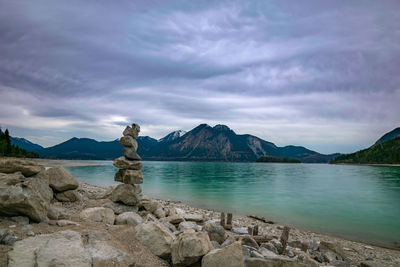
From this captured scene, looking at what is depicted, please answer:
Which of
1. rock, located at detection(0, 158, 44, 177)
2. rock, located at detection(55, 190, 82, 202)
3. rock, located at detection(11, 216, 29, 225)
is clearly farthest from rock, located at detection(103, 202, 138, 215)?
rock, located at detection(11, 216, 29, 225)

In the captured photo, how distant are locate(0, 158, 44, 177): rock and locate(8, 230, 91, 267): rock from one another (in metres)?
4.73

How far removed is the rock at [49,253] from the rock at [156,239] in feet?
8.47

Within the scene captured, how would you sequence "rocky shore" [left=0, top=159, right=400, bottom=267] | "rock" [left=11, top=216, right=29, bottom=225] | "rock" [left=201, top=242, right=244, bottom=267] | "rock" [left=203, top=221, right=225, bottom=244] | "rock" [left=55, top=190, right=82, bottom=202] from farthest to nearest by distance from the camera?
"rock" [left=55, top=190, right=82, bottom=202]
"rock" [left=203, top=221, right=225, bottom=244]
"rock" [left=11, top=216, right=29, bottom=225]
"rock" [left=201, top=242, right=244, bottom=267]
"rocky shore" [left=0, top=159, right=400, bottom=267]

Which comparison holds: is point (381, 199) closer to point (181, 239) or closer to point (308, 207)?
point (308, 207)

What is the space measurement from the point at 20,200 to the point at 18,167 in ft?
10.4

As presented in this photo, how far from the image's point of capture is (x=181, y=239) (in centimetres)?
875

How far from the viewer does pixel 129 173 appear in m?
16.8

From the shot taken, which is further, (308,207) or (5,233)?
(308,207)

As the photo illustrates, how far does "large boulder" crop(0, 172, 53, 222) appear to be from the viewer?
27.7 feet

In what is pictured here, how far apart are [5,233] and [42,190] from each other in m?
3.66

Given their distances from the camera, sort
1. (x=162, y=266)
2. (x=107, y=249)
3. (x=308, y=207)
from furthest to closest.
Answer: (x=308, y=207) < (x=162, y=266) < (x=107, y=249)

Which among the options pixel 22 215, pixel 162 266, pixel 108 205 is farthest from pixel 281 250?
pixel 22 215

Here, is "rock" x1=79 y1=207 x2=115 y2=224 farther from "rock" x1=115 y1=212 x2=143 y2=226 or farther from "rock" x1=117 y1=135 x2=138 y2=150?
"rock" x1=117 y1=135 x2=138 y2=150

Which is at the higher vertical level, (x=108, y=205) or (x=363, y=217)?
(x=108, y=205)
